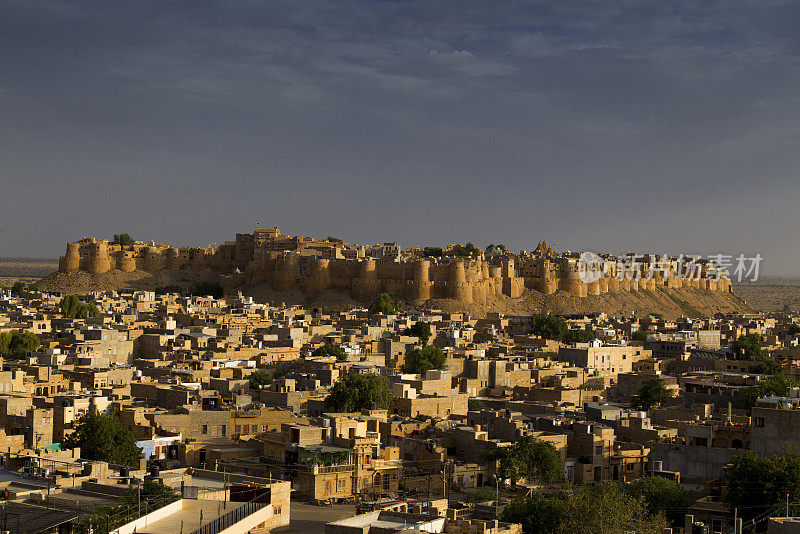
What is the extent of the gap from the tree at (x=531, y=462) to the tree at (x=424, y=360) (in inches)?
530

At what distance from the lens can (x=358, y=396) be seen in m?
29.0

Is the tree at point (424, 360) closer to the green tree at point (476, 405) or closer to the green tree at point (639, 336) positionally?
the green tree at point (476, 405)

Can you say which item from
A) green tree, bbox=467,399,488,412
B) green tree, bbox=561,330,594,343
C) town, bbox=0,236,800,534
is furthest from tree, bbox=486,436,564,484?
green tree, bbox=561,330,594,343

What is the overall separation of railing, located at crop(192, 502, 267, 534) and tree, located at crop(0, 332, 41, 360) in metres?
22.3

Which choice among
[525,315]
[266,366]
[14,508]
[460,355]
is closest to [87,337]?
[266,366]

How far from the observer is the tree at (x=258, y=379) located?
3247 centimetres

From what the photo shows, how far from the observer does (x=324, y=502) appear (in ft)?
72.0

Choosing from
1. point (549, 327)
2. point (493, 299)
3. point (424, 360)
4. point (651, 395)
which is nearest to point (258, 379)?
point (424, 360)

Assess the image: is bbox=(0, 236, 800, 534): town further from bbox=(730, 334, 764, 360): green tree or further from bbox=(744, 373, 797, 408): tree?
bbox=(730, 334, 764, 360): green tree

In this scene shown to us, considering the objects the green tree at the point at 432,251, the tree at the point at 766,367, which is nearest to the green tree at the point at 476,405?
the tree at the point at 766,367

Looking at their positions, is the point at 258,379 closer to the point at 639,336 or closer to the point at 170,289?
the point at 639,336

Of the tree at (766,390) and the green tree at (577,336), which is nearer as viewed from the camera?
the tree at (766,390)

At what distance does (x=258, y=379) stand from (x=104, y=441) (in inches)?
415

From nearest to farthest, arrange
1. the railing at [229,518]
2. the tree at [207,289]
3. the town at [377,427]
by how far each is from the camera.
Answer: the railing at [229,518], the town at [377,427], the tree at [207,289]
